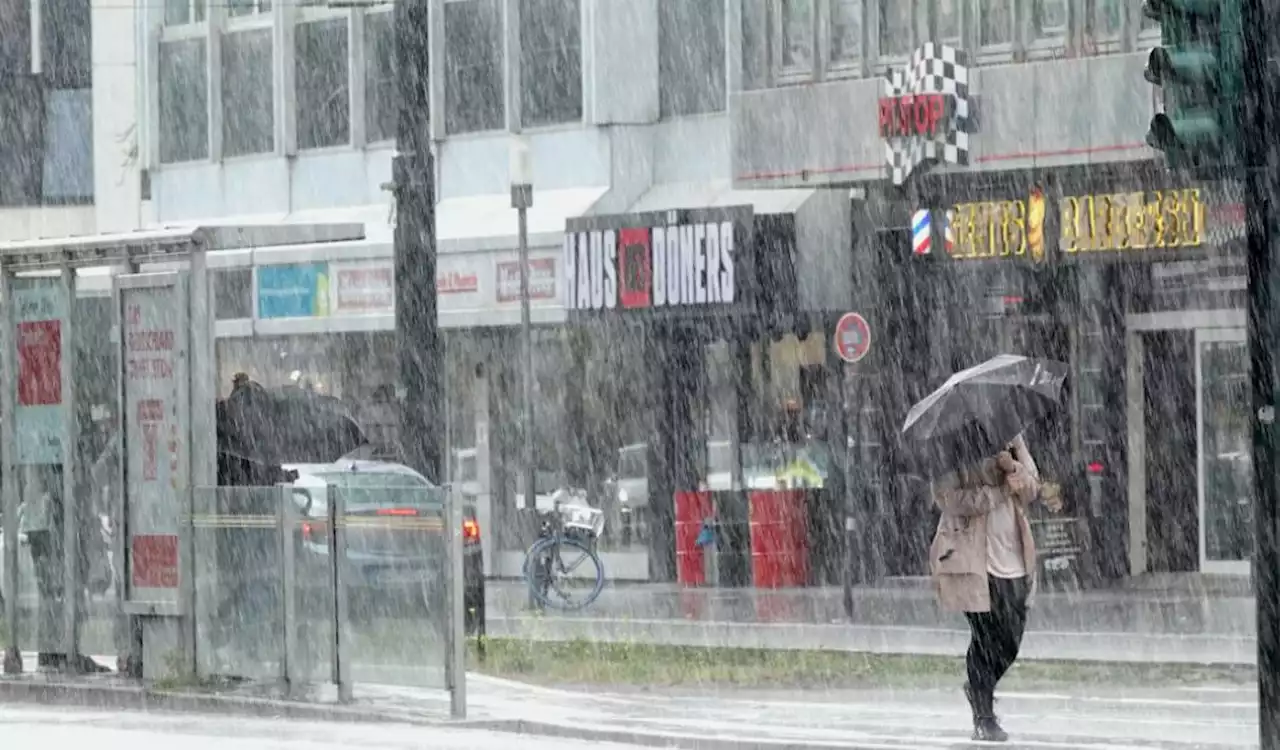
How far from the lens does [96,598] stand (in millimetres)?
17156

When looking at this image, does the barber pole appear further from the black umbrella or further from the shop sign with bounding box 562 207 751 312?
the black umbrella

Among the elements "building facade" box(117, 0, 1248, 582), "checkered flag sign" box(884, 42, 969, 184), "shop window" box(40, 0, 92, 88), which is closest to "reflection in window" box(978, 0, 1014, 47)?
"building facade" box(117, 0, 1248, 582)

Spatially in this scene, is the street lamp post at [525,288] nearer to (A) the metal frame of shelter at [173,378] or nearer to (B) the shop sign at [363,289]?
(B) the shop sign at [363,289]

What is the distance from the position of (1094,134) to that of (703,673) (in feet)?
25.8

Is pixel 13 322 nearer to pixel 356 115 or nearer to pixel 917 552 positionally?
pixel 917 552

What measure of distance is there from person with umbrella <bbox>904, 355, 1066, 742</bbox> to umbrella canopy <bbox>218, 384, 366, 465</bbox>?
5.76m

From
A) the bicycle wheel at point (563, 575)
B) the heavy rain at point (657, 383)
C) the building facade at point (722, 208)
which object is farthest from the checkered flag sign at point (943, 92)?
the bicycle wheel at point (563, 575)

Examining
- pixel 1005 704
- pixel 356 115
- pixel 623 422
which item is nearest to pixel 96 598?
pixel 1005 704

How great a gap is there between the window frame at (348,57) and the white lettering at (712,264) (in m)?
7.45

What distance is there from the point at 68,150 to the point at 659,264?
23.0 meters

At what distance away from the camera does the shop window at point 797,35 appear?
25422 mm

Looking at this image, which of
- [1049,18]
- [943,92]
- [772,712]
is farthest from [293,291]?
[772,712]

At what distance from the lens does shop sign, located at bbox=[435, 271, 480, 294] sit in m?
28.8

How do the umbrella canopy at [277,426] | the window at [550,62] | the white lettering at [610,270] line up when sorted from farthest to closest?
the window at [550,62]
the white lettering at [610,270]
the umbrella canopy at [277,426]
